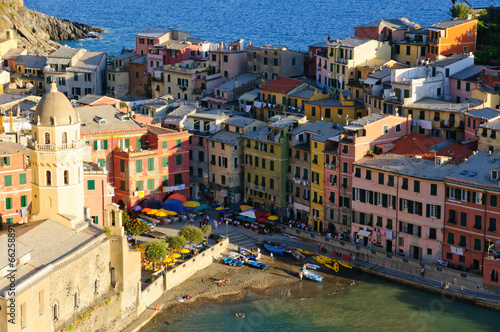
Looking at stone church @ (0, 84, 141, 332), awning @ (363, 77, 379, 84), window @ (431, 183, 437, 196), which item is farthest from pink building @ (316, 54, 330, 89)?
stone church @ (0, 84, 141, 332)

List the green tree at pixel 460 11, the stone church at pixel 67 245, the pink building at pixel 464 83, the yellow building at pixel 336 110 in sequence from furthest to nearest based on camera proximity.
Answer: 1. the green tree at pixel 460 11
2. the yellow building at pixel 336 110
3. the pink building at pixel 464 83
4. the stone church at pixel 67 245

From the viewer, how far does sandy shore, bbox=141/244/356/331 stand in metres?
85.6

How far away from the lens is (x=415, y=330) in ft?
267

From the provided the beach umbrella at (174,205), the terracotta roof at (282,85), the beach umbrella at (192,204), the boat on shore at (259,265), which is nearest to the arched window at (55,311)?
the boat on shore at (259,265)

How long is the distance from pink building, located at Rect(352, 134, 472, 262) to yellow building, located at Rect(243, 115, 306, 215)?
9.20 metres

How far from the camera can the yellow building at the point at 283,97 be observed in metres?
112

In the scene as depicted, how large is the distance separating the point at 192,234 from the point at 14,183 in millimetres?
15783

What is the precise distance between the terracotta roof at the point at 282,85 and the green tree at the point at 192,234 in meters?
25.9

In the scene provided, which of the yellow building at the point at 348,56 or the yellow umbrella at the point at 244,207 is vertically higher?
the yellow building at the point at 348,56

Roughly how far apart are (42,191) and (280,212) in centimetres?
3108

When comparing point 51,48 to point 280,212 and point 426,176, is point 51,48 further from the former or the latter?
point 426,176

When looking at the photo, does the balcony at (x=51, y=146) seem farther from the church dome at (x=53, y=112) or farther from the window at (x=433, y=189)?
the window at (x=433, y=189)

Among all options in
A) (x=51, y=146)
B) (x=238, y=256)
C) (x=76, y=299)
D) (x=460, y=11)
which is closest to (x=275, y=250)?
(x=238, y=256)

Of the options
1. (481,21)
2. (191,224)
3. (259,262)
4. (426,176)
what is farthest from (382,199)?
(481,21)
